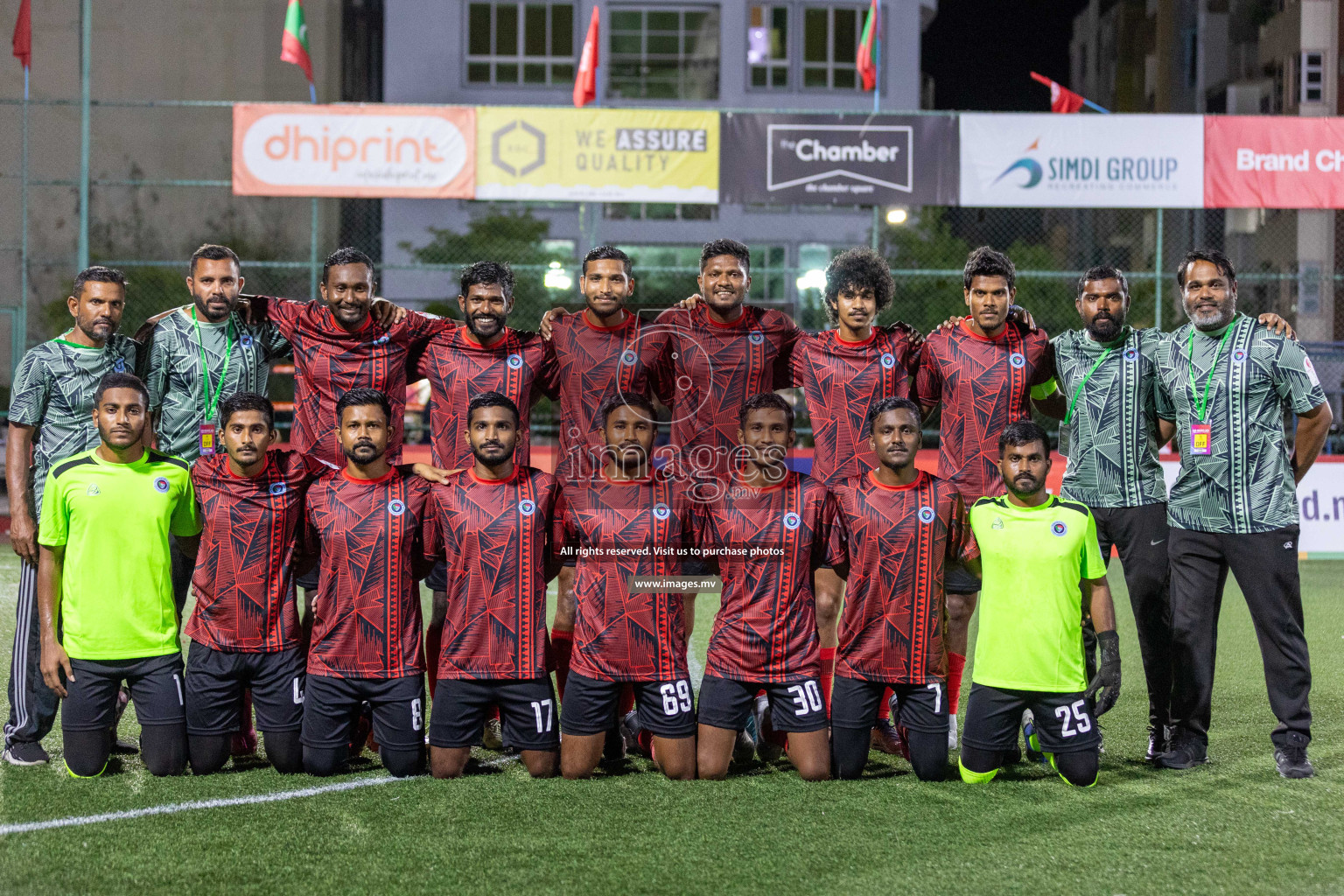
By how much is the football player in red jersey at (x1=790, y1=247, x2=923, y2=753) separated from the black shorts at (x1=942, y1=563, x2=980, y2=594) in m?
0.45

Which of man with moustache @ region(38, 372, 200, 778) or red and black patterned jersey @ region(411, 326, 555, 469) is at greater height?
red and black patterned jersey @ region(411, 326, 555, 469)

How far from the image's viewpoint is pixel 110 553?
4648 millimetres

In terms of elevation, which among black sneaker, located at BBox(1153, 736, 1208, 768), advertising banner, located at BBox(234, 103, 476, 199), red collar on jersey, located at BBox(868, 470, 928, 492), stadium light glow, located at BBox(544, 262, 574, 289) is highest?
advertising banner, located at BBox(234, 103, 476, 199)

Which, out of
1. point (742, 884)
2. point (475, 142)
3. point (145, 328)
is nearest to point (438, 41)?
point (475, 142)

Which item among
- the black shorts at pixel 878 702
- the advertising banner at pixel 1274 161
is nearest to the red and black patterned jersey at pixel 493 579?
the black shorts at pixel 878 702

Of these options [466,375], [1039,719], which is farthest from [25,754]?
[1039,719]

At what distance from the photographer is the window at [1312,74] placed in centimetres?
3172

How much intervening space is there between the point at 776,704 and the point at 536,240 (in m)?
21.9

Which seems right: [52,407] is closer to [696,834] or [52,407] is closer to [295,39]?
[696,834]

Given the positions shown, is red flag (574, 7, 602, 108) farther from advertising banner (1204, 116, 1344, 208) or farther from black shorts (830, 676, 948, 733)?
black shorts (830, 676, 948, 733)

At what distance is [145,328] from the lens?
5.38 metres

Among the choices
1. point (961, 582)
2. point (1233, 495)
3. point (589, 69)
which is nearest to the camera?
point (1233, 495)

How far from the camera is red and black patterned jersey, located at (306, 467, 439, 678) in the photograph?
464cm

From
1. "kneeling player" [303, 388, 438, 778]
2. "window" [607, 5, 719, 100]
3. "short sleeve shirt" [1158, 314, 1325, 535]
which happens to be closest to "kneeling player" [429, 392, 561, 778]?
"kneeling player" [303, 388, 438, 778]
